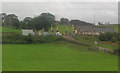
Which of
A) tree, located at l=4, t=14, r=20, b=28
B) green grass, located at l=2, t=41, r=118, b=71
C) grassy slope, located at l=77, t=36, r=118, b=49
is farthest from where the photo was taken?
tree, located at l=4, t=14, r=20, b=28

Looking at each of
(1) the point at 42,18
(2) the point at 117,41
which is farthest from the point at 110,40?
(1) the point at 42,18

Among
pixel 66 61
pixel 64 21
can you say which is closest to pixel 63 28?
pixel 64 21

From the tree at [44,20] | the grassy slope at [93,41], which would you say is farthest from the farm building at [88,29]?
the tree at [44,20]

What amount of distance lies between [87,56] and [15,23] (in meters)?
5.04

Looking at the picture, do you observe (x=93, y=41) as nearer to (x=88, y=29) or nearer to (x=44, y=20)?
(x=88, y=29)

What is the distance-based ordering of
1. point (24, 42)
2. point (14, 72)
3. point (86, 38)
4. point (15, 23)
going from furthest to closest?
point (24, 42) → point (15, 23) → point (86, 38) → point (14, 72)

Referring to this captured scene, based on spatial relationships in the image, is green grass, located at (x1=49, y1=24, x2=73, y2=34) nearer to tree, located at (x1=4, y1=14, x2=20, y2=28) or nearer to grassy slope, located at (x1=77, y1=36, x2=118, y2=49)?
grassy slope, located at (x1=77, y1=36, x2=118, y2=49)

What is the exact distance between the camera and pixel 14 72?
3.45 m

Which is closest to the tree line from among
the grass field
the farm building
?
the farm building

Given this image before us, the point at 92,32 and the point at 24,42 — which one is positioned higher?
the point at 92,32

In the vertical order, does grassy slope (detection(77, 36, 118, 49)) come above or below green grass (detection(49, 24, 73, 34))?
below

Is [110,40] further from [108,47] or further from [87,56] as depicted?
[87,56]

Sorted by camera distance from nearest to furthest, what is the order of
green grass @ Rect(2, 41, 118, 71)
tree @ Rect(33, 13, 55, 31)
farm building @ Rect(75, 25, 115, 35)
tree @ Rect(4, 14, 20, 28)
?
1. green grass @ Rect(2, 41, 118, 71)
2. farm building @ Rect(75, 25, 115, 35)
3. tree @ Rect(33, 13, 55, 31)
4. tree @ Rect(4, 14, 20, 28)

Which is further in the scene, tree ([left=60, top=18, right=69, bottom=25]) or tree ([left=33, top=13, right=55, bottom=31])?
tree ([left=60, top=18, right=69, bottom=25])
